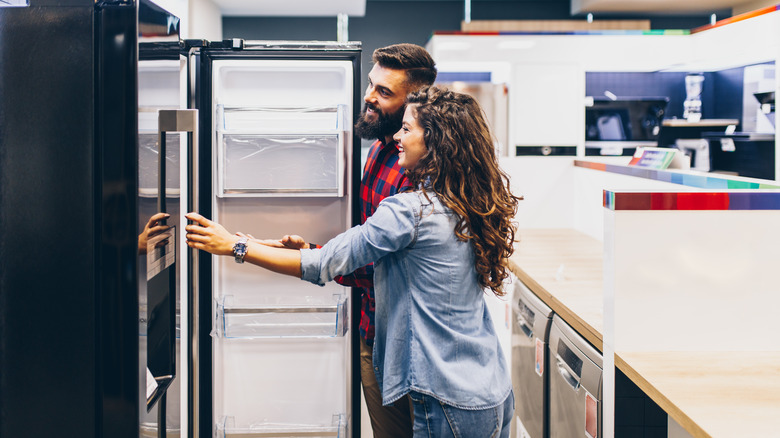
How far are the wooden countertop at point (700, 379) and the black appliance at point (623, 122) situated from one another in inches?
165

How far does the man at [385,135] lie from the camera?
76.3 inches

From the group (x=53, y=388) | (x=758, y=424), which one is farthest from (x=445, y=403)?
(x=53, y=388)

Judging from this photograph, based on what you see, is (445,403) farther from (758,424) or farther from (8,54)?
(8,54)

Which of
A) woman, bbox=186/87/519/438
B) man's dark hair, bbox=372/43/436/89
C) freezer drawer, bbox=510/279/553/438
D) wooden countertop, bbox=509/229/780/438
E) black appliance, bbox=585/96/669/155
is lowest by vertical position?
freezer drawer, bbox=510/279/553/438

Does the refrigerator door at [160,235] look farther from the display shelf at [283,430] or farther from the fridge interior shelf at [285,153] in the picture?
the display shelf at [283,430]

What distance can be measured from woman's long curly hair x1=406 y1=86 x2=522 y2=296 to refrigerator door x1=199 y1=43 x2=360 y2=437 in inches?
27.9

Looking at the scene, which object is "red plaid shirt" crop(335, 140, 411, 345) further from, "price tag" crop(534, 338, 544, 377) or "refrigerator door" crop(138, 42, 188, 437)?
"price tag" crop(534, 338, 544, 377)

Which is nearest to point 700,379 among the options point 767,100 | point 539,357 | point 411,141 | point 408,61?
point 411,141

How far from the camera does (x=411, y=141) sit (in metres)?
1.61

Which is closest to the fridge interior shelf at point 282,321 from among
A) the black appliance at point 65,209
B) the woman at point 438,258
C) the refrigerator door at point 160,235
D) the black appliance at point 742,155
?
the refrigerator door at point 160,235

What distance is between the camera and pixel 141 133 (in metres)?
1.35

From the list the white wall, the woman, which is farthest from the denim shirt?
the white wall

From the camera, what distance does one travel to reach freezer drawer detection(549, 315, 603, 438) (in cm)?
185

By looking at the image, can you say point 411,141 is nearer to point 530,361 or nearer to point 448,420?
point 448,420
